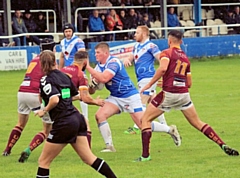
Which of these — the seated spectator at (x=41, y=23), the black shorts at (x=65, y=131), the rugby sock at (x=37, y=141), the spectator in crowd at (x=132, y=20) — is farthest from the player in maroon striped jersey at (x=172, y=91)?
the spectator in crowd at (x=132, y=20)

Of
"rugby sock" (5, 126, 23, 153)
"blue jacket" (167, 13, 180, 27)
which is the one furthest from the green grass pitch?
"blue jacket" (167, 13, 180, 27)

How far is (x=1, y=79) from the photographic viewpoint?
24.7 m

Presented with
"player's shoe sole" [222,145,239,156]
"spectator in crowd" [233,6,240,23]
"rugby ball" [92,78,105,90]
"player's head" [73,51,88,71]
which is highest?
"spectator in crowd" [233,6,240,23]

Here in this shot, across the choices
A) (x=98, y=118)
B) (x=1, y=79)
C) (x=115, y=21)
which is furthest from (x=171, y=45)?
(x=115, y=21)

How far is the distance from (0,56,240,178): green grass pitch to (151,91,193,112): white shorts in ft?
2.61

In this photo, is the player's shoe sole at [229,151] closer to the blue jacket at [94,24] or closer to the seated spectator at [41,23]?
the blue jacket at [94,24]

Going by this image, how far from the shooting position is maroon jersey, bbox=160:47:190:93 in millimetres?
10836

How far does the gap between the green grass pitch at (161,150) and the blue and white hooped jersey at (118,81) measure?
0.95 metres

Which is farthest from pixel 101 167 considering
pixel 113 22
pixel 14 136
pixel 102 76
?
pixel 113 22

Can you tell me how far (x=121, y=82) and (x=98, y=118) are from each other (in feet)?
2.24

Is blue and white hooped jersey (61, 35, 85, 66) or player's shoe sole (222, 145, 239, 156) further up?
blue and white hooped jersey (61, 35, 85, 66)

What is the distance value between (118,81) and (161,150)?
52.6 inches

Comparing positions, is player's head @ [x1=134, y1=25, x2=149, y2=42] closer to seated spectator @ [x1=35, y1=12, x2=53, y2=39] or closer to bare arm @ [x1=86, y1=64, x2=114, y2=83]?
bare arm @ [x1=86, y1=64, x2=114, y2=83]

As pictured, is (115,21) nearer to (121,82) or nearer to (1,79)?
(1,79)
